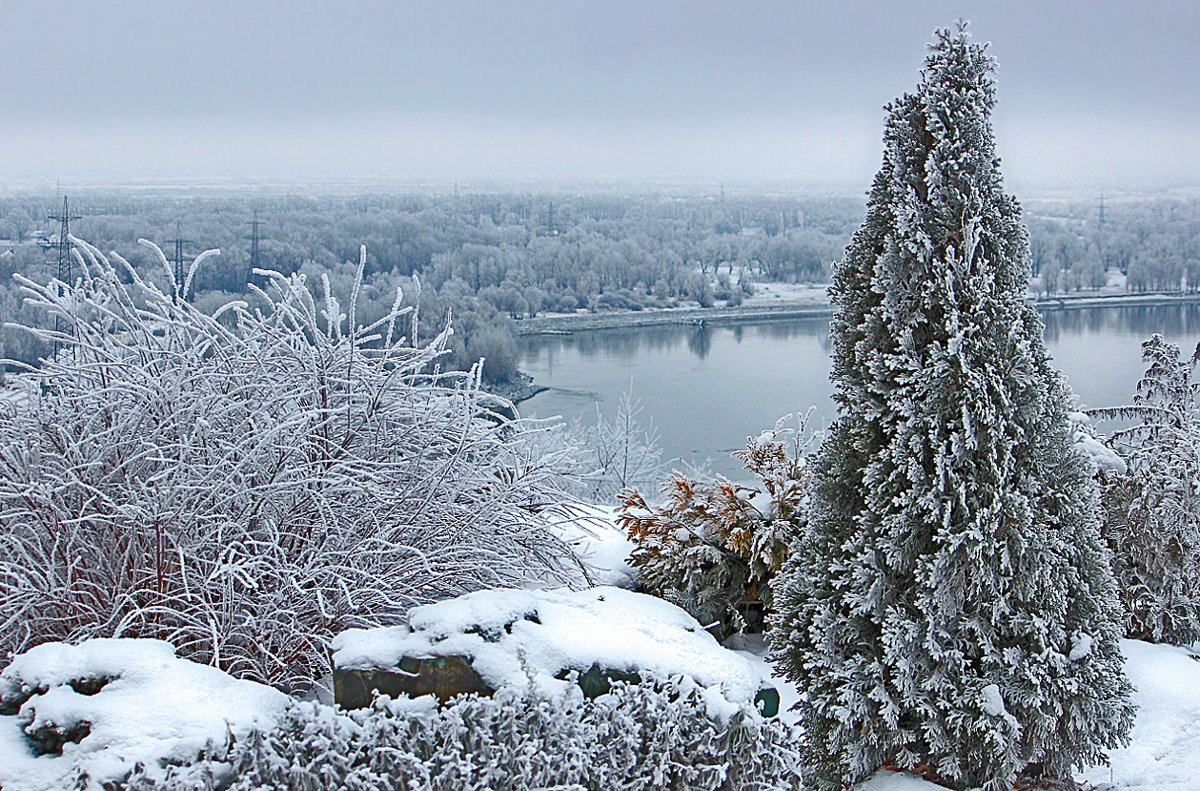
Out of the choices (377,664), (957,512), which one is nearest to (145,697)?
(377,664)

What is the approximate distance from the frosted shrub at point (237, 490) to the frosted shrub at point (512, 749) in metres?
0.83

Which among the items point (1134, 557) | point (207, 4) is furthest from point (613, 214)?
point (1134, 557)

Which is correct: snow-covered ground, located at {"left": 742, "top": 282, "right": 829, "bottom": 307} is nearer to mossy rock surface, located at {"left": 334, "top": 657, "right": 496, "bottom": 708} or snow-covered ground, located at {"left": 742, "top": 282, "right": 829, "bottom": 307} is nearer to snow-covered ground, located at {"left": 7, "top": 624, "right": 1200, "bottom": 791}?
snow-covered ground, located at {"left": 7, "top": 624, "right": 1200, "bottom": 791}

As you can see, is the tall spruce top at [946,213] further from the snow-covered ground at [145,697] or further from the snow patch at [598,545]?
the snow patch at [598,545]

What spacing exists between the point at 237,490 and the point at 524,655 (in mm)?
1248

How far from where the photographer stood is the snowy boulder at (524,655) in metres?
2.20

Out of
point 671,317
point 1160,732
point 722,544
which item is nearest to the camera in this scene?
point 1160,732

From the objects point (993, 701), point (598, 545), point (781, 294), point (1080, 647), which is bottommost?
point (598, 545)

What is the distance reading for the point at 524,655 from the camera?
215 cm

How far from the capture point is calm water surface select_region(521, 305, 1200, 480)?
28.1m

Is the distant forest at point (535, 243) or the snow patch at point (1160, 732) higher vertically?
the distant forest at point (535, 243)

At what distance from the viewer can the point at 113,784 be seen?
1717 mm

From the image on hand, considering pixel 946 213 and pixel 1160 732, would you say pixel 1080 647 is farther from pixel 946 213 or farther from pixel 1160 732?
pixel 946 213

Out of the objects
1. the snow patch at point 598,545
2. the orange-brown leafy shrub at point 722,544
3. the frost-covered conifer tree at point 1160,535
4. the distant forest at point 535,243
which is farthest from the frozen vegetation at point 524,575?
the distant forest at point 535,243
